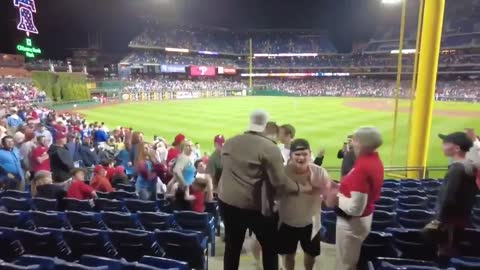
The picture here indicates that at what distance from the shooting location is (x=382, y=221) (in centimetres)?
541

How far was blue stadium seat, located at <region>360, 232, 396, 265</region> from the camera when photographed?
4012 mm

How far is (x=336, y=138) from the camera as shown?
2052cm

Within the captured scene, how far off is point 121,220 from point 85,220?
477mm

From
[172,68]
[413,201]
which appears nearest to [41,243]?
[413,201]

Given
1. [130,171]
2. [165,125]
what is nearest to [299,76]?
[165,125]

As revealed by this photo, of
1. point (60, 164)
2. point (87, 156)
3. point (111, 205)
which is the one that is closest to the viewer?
point (111, 205)

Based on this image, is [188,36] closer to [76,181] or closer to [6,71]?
[6,71]

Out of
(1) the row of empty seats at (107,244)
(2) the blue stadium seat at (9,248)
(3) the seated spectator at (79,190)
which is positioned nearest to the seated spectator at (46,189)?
(3) the seated spectator at (79,190)

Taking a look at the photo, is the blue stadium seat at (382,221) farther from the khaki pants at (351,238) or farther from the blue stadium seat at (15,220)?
the blue stadium seat at (15,220)

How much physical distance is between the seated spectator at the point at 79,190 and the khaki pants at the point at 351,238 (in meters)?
4.24

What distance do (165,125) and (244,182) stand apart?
23100 mm

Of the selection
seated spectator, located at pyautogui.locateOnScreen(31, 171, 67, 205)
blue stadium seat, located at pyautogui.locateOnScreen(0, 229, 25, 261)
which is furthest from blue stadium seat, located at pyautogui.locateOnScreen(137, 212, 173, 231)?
seated spectator, located at pyautogui.locateOnScreen(31, 171, 67, 205)

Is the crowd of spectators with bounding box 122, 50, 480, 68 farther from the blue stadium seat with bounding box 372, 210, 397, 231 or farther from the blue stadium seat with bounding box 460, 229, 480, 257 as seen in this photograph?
the blue stadium seat with bounding box 460, 229, 480, 257

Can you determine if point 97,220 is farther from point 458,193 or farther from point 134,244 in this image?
point 458,193
